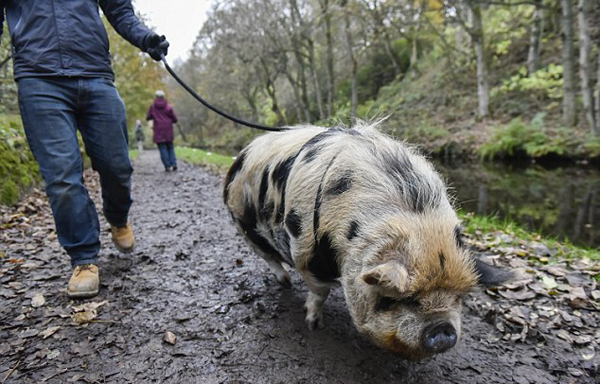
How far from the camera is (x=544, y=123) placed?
43.4 feet

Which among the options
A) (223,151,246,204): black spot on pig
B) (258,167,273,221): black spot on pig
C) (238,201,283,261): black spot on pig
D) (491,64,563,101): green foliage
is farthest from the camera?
(491,64,563,101): green foliage

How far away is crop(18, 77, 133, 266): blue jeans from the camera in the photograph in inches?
111

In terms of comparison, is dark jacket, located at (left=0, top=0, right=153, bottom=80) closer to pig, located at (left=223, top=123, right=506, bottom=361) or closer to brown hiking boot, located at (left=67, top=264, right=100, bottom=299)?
brown hiking boot, located at (left=67, top=264, right=100, bottom=299)

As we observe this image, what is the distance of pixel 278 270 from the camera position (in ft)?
11.1

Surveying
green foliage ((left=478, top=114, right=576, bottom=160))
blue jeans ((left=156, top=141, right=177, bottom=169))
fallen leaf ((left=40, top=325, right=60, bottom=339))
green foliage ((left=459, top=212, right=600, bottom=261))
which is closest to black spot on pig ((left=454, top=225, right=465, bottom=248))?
green foliage ((left=459, top=212, right=600, bottom=261))

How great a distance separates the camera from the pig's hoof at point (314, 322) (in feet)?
9.04

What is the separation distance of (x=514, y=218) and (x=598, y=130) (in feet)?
20.6

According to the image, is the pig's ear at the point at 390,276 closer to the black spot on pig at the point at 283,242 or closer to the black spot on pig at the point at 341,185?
the black spot on pig at the point at 341,185

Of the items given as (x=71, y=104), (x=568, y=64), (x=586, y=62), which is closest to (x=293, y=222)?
(x=71, y=104)

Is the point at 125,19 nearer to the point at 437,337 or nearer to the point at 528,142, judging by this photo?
the point at 437,337

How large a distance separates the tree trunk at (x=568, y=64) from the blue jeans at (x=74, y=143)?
13362mm

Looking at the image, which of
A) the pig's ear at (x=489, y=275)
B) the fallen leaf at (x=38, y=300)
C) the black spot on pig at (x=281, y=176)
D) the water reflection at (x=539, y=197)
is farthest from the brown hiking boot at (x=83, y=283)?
the water reflection at (x=539, y=197)

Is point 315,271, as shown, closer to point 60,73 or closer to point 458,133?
point 60,73

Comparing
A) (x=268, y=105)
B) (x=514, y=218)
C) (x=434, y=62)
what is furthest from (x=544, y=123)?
(x=268, y=105)
